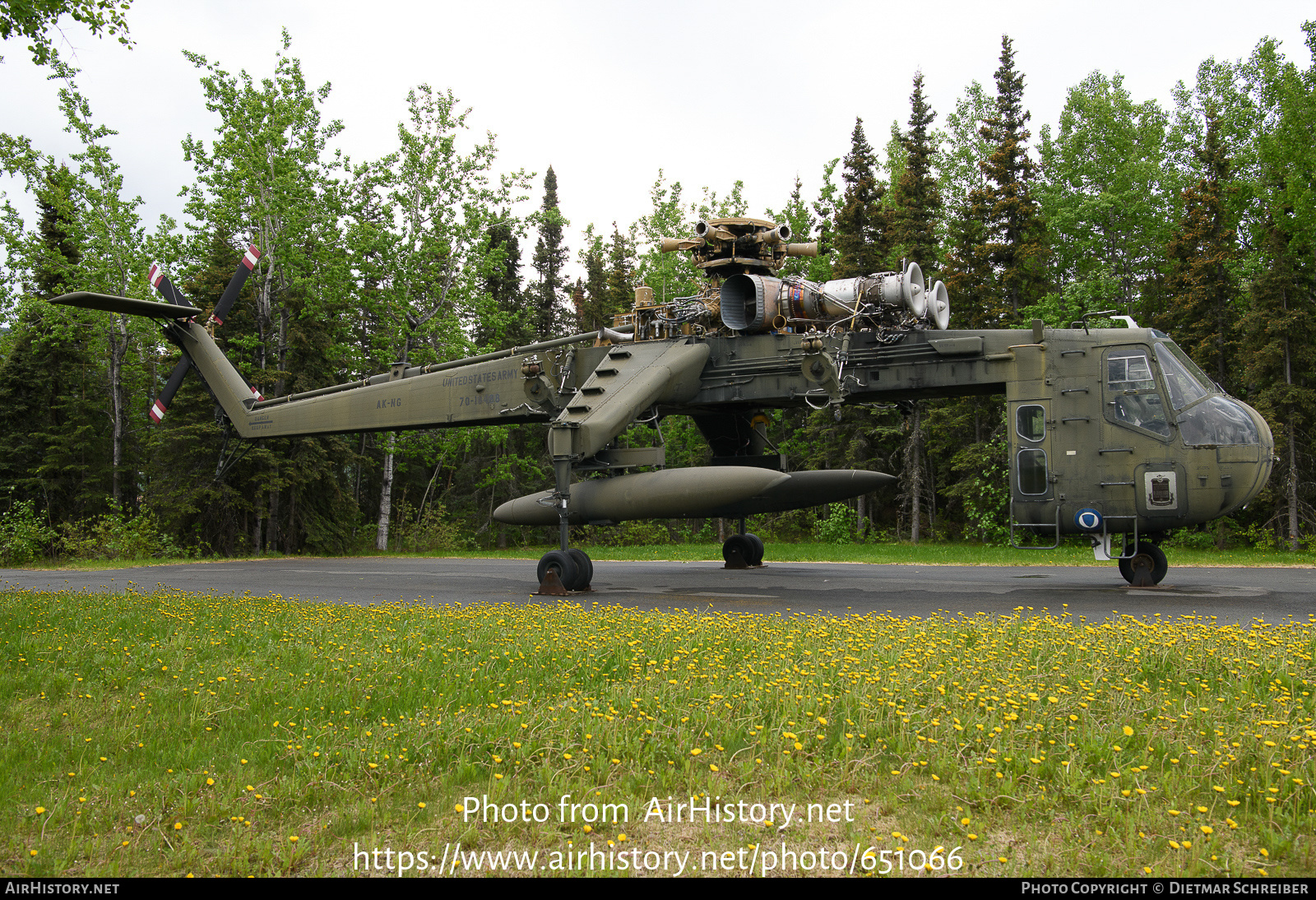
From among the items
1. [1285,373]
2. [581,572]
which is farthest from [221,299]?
[1285,373]

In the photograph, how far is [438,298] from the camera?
32406 mm

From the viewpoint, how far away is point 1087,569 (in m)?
16.2

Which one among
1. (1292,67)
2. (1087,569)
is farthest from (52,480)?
(1292,67)

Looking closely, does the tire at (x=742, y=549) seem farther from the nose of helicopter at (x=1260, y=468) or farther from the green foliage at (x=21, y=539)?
the green foliage at (x=21, y=539)

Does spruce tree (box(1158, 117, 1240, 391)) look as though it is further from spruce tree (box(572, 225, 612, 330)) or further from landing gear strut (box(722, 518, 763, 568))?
spruce tree (box(572, 225, 612, 330))

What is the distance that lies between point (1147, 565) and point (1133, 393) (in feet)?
8.27

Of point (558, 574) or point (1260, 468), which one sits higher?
point (1260, 468)

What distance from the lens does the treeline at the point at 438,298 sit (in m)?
27.0

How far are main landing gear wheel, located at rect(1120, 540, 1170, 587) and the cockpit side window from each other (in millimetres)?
1856

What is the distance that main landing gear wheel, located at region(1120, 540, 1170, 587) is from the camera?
12172 mm

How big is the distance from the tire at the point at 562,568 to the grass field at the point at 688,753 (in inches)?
220

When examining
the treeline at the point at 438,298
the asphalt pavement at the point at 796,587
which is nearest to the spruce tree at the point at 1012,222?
the treeline at the point at 438,298

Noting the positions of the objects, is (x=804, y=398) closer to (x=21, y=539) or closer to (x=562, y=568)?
(x=562, y=568)

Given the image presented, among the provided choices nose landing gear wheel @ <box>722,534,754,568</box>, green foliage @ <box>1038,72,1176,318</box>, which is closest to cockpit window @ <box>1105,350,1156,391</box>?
nose landing gear wheel @ <box>722,534,754,568</box>
